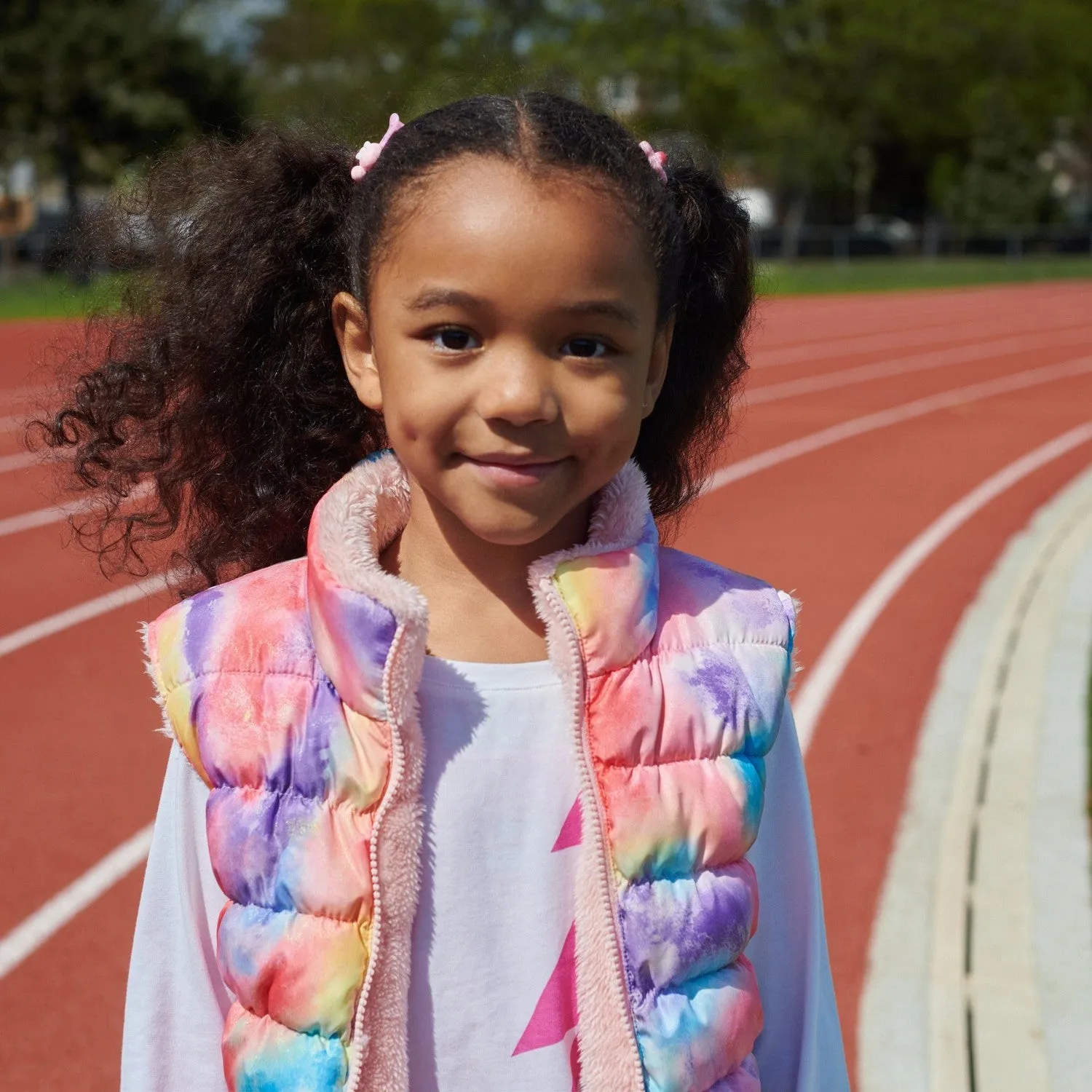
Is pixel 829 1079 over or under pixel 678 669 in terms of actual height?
under

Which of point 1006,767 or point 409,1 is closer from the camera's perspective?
point 1006,767

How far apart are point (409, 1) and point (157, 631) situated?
5359 centimetres

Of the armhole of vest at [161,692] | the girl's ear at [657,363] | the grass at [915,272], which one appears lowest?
the grass at [915,272]

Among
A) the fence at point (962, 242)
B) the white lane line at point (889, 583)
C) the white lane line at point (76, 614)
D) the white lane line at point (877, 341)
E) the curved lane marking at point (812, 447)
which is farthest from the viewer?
the fence at point (962, 242)

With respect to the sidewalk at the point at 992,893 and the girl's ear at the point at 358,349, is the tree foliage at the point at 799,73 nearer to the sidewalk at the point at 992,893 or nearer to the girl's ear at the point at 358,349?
the sidewalk at the point at 992,893

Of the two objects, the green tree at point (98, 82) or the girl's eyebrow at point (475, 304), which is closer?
the girl's eyebrow at point (475, 304)

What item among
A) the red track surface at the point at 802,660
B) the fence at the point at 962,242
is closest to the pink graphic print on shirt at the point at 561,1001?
the red track surface at the point at 802,660

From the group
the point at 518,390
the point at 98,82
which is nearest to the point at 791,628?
the point at 518,390

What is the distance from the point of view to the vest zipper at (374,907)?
5.03ft

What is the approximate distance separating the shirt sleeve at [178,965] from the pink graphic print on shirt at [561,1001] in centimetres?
36

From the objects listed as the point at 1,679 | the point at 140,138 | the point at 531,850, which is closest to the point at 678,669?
the point at 531,850

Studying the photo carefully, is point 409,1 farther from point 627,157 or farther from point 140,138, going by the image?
point 627,157

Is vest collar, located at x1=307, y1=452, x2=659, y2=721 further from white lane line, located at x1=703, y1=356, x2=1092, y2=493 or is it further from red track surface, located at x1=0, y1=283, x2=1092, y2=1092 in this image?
white lane line, located at x1=703, y1=356, x2=1092, y2=493

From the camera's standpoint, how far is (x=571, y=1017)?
1651mm
